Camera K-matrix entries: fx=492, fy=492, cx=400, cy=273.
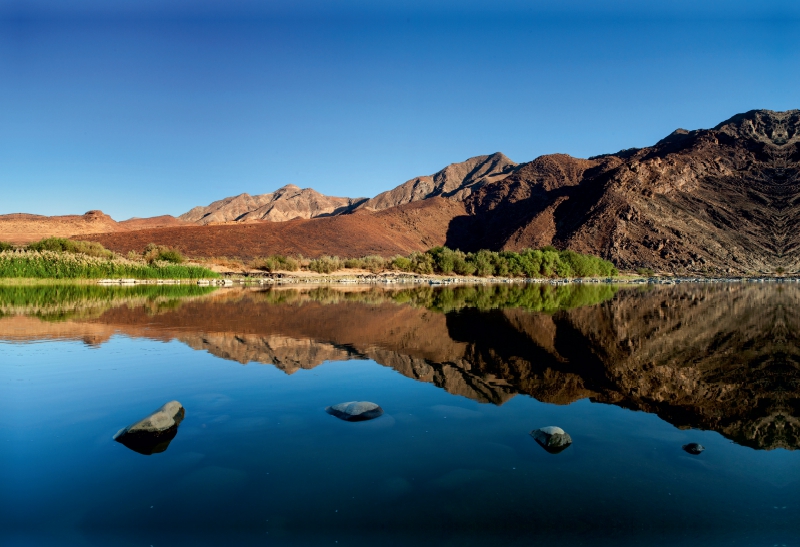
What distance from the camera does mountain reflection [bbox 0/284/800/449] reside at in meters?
7.23

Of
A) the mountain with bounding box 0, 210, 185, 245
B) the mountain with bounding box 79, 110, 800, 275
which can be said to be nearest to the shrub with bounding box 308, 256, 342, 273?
the mountain with bounding box 79, 110, 800, 275

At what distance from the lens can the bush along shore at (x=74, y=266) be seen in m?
34.3

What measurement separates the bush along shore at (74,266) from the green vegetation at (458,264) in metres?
11.5

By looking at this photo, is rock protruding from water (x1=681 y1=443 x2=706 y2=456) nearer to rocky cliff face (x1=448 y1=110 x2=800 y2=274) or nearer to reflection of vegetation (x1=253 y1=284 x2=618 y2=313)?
reflection of vegetation (x1=253 y1=284 x2=618 y2=313)

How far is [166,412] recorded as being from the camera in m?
5.94

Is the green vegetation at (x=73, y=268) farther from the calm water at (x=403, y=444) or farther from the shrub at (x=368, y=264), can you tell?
the calm water at (x=403, y=444)

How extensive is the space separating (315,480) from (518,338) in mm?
8974

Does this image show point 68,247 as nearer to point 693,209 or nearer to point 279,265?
point 279,265

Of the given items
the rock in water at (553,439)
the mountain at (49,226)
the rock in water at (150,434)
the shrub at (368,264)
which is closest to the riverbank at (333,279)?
the shrub at (368,264)

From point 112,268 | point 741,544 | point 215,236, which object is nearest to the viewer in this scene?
point 741,544

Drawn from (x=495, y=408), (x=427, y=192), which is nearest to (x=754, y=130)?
(x=427, y=192)

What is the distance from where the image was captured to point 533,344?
38.6ft

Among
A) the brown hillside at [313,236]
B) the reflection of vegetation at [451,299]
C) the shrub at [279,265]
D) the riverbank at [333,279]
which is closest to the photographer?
the reflection of vegetation at [451,299]

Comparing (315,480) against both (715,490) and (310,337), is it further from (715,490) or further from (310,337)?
(310,337)
